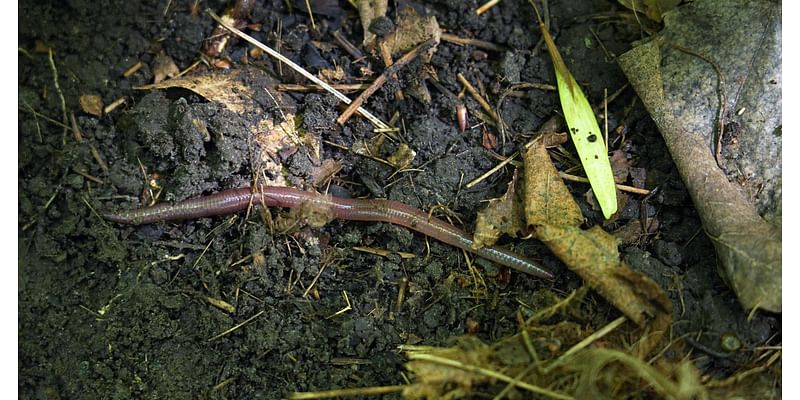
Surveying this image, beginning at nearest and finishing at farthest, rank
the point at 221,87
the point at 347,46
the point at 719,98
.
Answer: the point at 719,98 → the point at 221,87 → the point at 347,46

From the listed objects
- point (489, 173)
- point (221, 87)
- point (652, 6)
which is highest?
point (652, 6)

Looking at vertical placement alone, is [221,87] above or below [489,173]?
above

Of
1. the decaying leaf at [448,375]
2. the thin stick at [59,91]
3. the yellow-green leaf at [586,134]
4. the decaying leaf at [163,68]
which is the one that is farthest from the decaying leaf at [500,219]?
the thin stick at [59,91]

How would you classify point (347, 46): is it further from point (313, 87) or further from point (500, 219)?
point (500, 219)

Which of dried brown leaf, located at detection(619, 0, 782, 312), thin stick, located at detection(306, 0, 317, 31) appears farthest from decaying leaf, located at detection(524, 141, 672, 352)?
thin stick, located at detection(306, 0, 317, 31)

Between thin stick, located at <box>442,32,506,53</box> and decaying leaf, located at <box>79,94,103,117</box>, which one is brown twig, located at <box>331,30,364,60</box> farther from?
decaying leaf, located at <box>79,94,103,117</box>

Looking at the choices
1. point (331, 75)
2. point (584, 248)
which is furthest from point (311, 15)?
point (584, 248)
